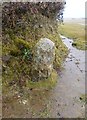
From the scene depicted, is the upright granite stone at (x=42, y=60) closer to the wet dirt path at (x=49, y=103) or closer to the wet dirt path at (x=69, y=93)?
the wet dirt path at (x=49, y=103)

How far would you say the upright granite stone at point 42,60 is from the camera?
43.2 ft

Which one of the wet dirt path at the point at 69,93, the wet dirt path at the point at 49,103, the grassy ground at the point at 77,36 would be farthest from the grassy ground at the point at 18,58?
the grassy ground at the point at 77,36

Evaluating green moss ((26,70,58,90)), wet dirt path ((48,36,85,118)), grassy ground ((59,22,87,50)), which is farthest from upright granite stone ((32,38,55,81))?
grassy ground ((59,22,87,50))

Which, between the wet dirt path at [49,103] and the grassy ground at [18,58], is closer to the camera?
the wet dirt path at [49,103]

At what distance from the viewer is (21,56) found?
1366 centimetres

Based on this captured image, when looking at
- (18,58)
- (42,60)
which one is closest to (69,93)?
(42,60)

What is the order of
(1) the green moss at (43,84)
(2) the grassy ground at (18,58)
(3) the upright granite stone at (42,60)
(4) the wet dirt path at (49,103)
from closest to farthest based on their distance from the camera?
1. (4) the wet dirt path at (49,103)
2. (2) the grassy ground at (18,58)
3. (1) the green moss at (43,84)
4. (3) the upright granite stone at (42,60)

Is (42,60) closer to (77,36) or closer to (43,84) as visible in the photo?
(43,84)

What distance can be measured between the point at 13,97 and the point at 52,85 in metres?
2.80

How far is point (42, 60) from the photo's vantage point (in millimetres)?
13273

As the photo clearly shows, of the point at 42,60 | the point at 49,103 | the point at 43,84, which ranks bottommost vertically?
the point at 49,103

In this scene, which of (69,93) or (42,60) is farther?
(42,60)

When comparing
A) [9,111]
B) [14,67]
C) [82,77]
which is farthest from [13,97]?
[82,77]

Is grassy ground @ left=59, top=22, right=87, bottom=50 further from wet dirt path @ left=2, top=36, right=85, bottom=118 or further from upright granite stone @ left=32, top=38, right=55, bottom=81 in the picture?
upright granite stone @ left=32, top=38, right=55, bottom=81
